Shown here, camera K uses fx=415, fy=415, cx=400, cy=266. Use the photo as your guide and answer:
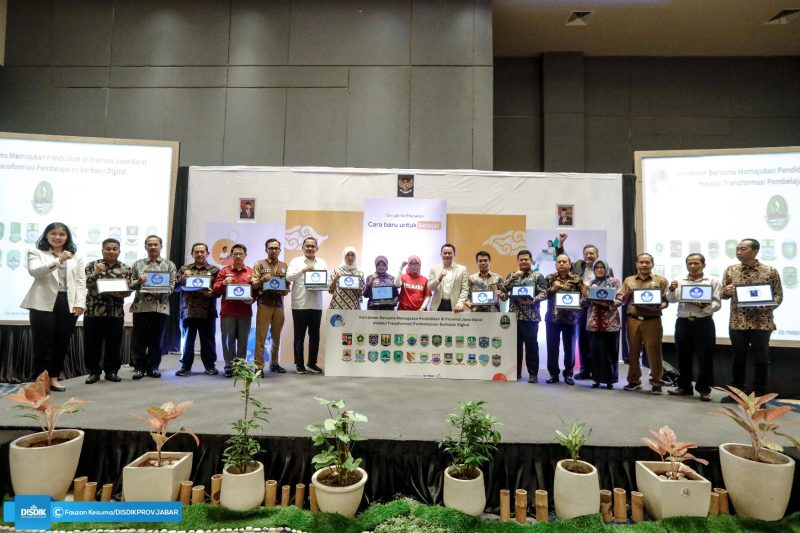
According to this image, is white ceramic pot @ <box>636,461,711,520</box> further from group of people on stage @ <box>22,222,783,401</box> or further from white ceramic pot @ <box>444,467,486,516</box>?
group of people on stage @ <box>22,222,783,401</box>

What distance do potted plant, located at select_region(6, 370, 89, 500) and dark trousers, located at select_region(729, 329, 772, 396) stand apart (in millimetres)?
4744

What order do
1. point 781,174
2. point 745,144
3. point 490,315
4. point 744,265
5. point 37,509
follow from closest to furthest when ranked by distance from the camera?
point 37,509, point 744,265, point 490,315, point 781,174, point 745,144

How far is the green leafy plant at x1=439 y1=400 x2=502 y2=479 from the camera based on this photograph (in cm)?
209

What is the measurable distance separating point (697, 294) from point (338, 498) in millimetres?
3383

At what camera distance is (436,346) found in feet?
13.0

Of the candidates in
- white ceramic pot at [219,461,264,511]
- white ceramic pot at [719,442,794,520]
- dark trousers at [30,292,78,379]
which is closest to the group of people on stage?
dark trousers at [30,292,78,379]

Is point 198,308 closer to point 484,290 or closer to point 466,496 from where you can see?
point 484,290

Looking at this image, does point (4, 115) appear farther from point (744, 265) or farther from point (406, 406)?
point (744, 265)

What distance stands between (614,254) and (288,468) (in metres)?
4.58

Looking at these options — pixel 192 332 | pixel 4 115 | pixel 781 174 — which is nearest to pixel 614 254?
pixel 781 174

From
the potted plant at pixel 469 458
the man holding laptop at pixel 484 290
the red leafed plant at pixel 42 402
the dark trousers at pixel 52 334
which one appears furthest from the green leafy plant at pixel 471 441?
the dark trousers at pixel 52 334

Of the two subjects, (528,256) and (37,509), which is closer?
(37,509)

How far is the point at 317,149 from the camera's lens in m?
5.73

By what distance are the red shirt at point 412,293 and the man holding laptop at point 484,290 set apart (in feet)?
1.65
